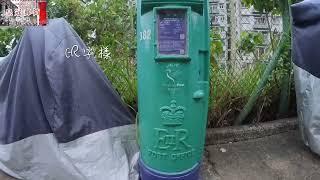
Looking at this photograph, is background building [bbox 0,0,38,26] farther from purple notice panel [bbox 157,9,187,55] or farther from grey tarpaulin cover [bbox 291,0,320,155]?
grey tarpaulin cover [bbox 291,0,320,155]

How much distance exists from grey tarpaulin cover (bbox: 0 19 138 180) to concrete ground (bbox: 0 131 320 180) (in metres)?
0.34

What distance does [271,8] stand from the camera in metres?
3.16

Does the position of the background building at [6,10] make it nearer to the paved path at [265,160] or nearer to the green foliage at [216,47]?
the green foliage at [216,47]

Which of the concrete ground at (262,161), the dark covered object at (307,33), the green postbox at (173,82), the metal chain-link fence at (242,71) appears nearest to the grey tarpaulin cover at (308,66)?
the dark covered object at (307,33)

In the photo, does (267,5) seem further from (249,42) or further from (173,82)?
(173,82)

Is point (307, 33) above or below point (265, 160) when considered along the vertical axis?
above

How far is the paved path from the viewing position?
2.76 meters

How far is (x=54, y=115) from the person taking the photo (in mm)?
2547

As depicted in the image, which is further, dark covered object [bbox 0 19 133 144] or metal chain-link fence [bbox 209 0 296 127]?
metal chain-link fence [bbox 209 0 296 127]

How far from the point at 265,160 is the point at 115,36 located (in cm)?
179

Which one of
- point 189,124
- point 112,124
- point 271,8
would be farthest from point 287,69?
point 112,124

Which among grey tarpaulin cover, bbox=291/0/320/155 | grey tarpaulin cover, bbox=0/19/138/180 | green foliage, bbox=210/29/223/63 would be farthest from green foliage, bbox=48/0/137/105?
grey tarpaulin cover, bbox=291/0/320/155

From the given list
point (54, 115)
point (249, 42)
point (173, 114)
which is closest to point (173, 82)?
point (173, 114)

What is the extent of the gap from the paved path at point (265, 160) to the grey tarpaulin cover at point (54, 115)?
0.69 m
